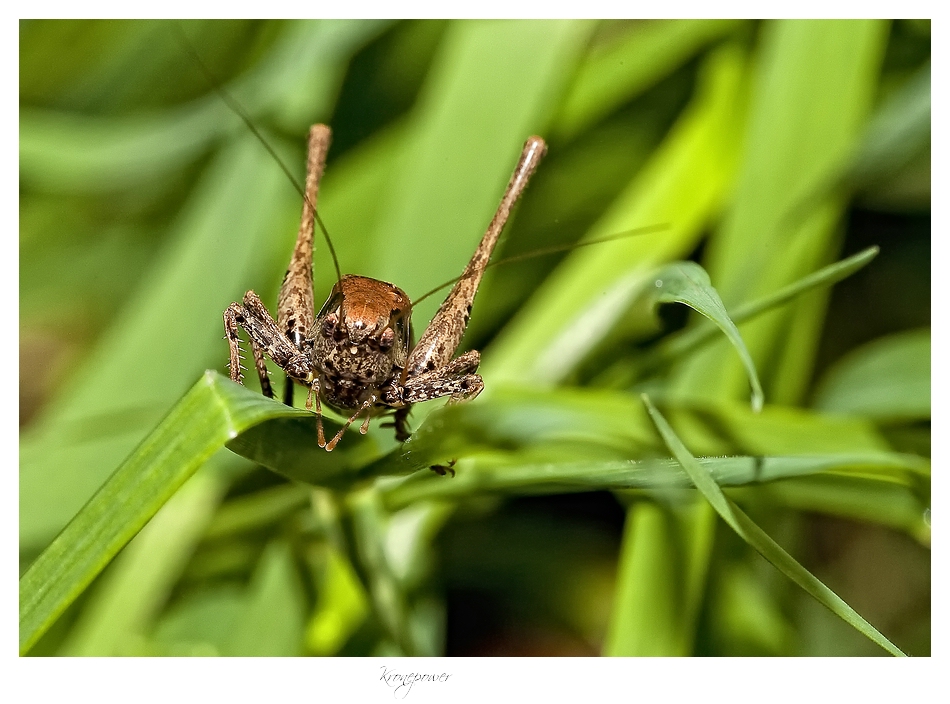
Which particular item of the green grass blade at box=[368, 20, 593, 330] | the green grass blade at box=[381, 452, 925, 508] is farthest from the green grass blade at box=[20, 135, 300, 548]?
the green grass blade at box=[381, 452, 925, 508]

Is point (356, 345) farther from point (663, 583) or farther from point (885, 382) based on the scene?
point (885, 382)

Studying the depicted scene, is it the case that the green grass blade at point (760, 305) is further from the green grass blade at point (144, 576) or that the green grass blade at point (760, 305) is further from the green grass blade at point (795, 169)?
the green grass blade at point (144, 576)

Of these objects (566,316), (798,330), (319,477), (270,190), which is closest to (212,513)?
(319,477)

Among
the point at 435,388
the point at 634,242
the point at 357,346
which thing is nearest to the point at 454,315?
the point at 435,388

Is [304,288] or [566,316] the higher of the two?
[566,316]

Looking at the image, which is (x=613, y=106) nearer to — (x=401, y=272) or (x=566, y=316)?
(x=566, y=316)

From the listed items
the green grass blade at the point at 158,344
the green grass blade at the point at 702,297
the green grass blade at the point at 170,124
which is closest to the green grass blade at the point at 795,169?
the green grass blade at the point at 702,297
